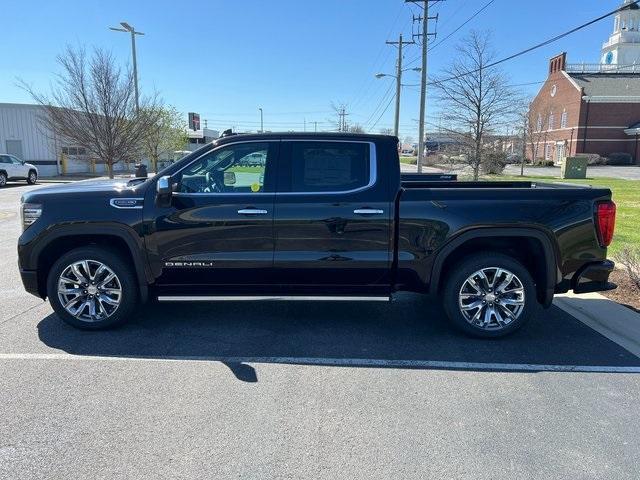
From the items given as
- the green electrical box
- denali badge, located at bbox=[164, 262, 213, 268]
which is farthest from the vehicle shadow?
the green electrical box

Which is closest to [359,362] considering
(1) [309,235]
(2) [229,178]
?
(1) [309,235]

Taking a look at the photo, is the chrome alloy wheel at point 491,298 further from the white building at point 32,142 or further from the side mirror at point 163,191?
the white building at point 32,142

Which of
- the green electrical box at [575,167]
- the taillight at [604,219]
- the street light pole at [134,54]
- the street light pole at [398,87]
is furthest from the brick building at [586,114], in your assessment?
the taillight at [604,219]

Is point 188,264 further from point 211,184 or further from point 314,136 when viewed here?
point 314,136

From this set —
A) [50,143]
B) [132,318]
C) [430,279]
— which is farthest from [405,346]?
[50,143]

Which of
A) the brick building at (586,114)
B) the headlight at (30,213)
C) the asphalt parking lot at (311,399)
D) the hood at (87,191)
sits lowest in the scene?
the asphalt parking lot at (311,399)

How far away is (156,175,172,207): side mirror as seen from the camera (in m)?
4.27

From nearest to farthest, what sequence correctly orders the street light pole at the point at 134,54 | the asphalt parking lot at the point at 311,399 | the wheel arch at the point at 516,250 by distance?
1. the asphalt parking lot at the point at 311,399
2. the wheel arch at the point at 516,250
3. the street light pole at the point at 134,54

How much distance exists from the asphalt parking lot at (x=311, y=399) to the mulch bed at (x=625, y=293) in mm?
1017

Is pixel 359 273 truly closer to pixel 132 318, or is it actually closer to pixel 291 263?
pixel 291 263

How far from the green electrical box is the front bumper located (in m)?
33.0

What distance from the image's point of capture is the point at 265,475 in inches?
105

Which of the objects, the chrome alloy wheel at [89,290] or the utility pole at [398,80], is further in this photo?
the utility pole at [398,80]

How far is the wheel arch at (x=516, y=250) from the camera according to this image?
14.5ft
